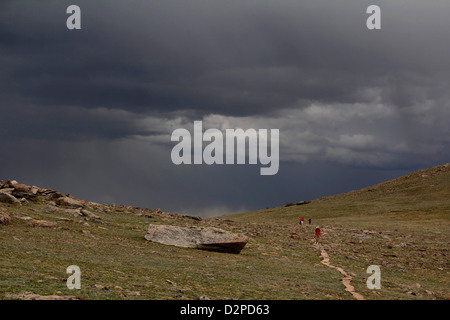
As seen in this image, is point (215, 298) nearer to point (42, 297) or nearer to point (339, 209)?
point (42, 297)

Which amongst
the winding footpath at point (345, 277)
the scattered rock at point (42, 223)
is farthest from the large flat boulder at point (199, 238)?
the scattered rock at point (42, 223)

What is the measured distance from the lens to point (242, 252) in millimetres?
38000

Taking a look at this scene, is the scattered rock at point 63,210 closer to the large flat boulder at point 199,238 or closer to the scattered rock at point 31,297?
the large flat boulder at point 199,238

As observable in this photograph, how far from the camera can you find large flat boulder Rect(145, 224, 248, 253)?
119 ft

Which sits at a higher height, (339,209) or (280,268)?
(339,209)

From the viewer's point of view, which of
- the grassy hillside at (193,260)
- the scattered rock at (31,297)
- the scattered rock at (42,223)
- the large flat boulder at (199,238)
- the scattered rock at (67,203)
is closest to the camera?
the scattered rock at (31,297)

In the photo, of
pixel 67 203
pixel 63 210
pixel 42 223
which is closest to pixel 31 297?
pixel 42 223

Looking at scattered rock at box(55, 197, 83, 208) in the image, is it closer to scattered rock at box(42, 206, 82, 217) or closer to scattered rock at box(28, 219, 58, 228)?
scattered rock at box(42, 206, 82, 217)

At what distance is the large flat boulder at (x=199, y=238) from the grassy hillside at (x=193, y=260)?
3.47ft

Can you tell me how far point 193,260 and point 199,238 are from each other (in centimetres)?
657

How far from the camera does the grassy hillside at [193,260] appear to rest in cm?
1856

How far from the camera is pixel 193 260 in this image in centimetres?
3006
